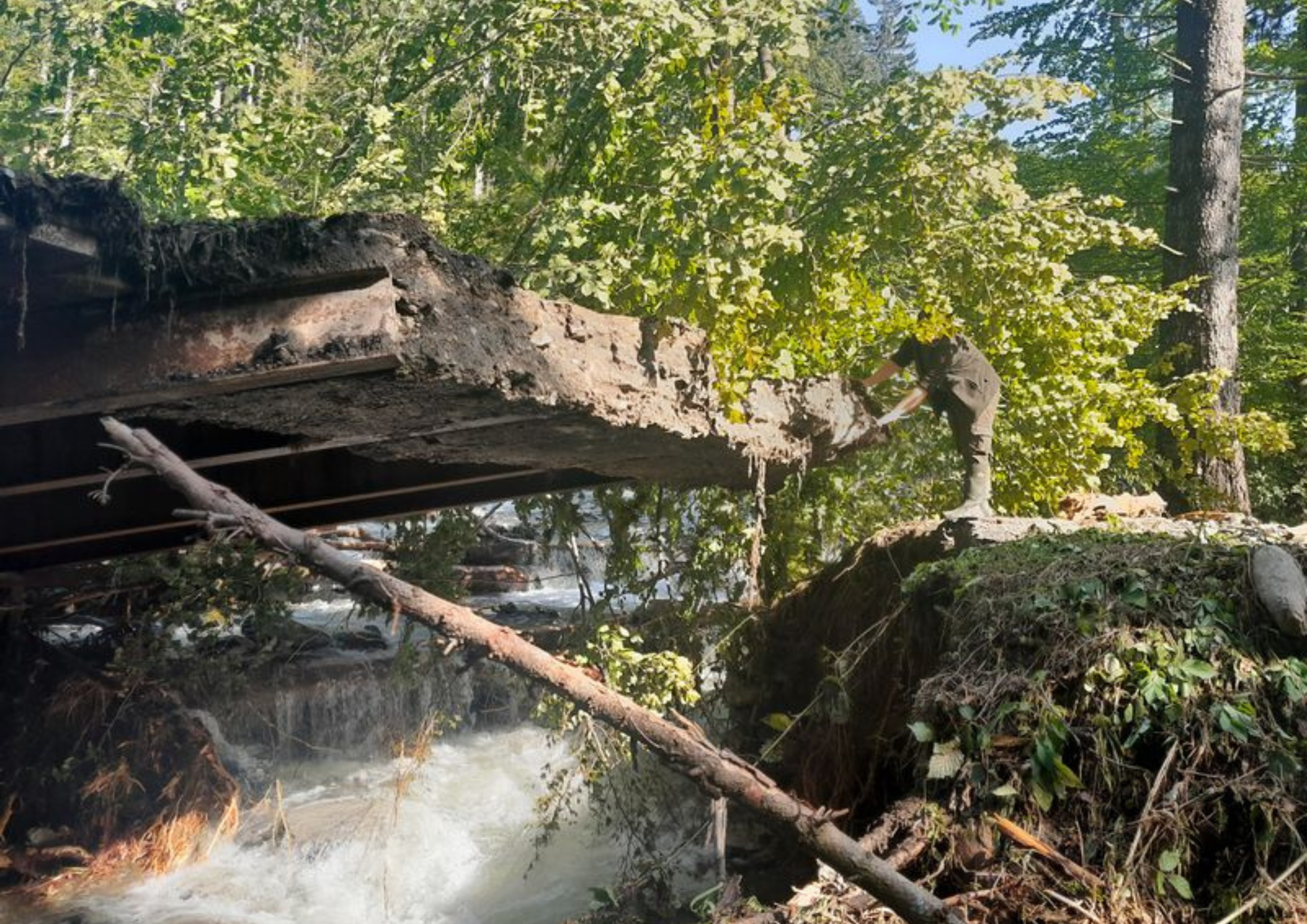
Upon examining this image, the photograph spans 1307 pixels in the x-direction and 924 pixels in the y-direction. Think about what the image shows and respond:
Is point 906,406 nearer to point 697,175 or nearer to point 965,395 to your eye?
point 965,395

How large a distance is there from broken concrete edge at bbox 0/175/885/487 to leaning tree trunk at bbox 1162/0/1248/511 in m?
8.73

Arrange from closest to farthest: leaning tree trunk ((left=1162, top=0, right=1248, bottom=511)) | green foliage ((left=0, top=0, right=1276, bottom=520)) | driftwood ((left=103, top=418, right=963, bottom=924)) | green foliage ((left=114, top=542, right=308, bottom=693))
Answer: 1. driftwood ((left=103, top=418, right=963, bottom=924))
2. green foliage ((left=0, top=0, right=1276, bottom=520))
3. green foliage ((left=114, top=542, right=308, bottom=693))
4. leaning tree trunk ((left=1162, top=0, right=1248, bottom=511))

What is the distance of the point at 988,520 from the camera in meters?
6.79

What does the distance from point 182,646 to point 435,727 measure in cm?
246

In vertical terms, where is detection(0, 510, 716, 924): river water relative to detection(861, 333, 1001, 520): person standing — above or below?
below

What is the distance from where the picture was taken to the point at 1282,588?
441 centimetres

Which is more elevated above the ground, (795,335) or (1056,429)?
(795,335)

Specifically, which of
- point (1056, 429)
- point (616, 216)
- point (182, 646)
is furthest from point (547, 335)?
point (182, 646)

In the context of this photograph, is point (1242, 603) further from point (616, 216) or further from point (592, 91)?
point (592, 91)

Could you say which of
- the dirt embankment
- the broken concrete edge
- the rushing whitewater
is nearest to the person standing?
the dirt embankment

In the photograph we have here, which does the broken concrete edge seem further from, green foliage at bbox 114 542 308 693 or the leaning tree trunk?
the leaning tree trunk

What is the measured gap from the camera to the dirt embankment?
3.97 metres

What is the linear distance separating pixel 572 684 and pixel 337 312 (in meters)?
1.41

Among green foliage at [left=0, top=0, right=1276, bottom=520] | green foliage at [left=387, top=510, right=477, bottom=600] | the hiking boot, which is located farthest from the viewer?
green foliage at [left=387, top=510, right=477, bottom=600]
